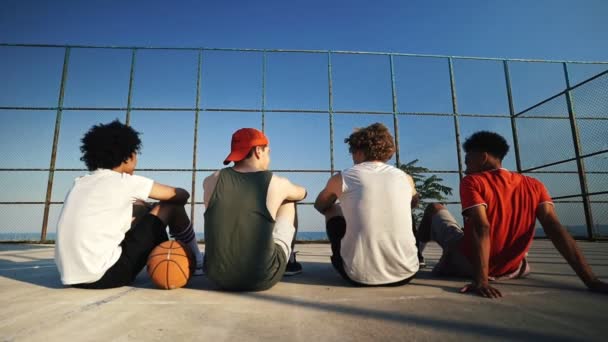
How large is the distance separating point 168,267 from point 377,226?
5.22 ft

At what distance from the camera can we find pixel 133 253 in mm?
2217

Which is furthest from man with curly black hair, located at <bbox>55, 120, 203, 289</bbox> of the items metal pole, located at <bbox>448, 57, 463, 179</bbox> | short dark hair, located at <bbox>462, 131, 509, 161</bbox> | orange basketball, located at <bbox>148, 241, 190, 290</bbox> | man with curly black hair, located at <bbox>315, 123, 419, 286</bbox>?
metal pole, located at <bbox>448, 57, 463, 179</bbox>

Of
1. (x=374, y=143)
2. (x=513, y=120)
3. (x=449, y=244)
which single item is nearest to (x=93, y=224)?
(x=374, y=143)

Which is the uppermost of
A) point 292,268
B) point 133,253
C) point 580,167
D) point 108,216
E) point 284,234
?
point 580,167

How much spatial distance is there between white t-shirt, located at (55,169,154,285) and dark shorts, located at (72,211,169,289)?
0.06 metres

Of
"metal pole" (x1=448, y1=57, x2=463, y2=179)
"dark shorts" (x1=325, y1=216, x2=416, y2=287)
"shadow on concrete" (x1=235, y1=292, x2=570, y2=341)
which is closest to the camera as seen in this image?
"shadow on concrete" (x1=235, y1=292, x2=570, y2=341)

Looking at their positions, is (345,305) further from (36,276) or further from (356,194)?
(36,276)

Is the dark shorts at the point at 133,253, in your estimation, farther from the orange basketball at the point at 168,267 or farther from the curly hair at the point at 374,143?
the curly hair at the point at 374,143

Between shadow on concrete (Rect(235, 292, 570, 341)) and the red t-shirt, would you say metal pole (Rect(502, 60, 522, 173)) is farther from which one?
shadow on concrete (Rect(235, 292, 570, 341))

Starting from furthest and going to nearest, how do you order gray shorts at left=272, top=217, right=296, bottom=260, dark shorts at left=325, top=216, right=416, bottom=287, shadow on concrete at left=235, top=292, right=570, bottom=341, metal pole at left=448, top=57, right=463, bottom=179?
metal pole at left=448, top=57, right=463, bottom=179, dark shorts at left=325, top=216, right=416, bottom=287, gray shorts at left=272, top=217, right=296, bottom=260, shadow on concrete at left=235, top=292, right=570, bottom=341

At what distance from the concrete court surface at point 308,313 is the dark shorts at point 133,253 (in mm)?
78

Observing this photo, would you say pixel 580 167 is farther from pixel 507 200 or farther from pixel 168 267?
pixel 168 267

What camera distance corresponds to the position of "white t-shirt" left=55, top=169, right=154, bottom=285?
1.98 m

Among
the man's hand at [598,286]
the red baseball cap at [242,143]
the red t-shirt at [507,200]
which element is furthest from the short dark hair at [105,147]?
the man's hand at [598,286]
